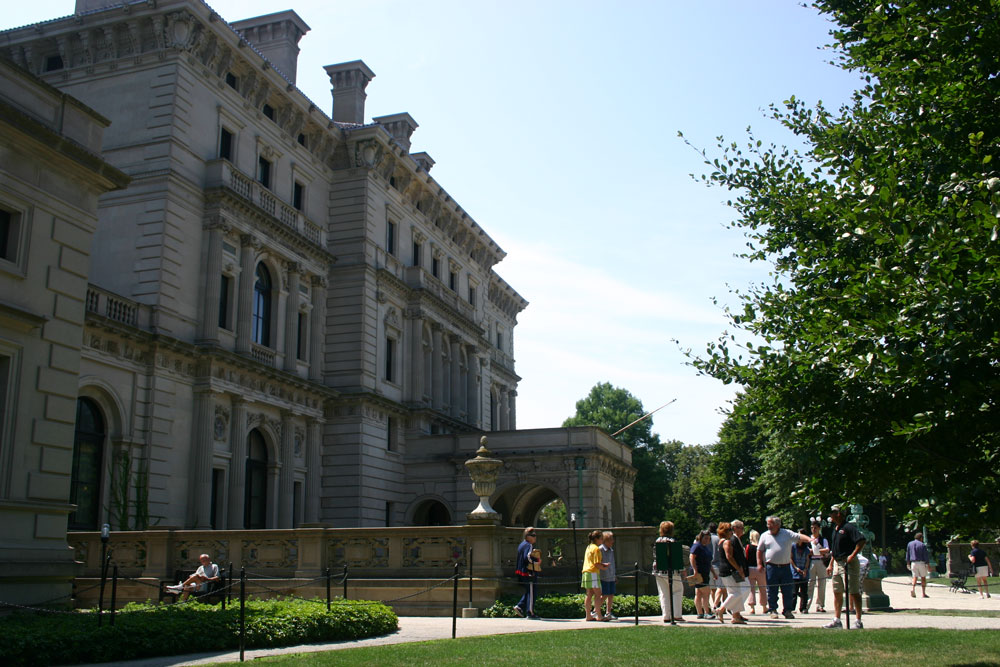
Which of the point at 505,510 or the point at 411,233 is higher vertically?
the point at 411,233

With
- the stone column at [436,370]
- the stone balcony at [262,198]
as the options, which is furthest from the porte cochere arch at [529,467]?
the stone balcony at [262,198]

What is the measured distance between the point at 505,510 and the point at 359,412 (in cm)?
1602

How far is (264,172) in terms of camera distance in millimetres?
38312

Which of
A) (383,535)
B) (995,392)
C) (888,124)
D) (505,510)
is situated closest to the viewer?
(995,392)

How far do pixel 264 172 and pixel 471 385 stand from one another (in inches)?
826

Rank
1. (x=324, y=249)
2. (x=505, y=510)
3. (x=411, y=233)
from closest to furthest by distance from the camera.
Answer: (x=324, y=249)
(x=411, y=233)
(x=505, y=510)

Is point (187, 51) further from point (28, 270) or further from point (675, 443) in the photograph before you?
point (675, 443)

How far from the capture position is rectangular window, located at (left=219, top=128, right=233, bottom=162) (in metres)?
35.5

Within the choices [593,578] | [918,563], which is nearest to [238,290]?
[593,578]

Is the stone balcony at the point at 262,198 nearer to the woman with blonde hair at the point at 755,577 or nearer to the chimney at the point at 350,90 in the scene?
the chimney at the point at 350,90

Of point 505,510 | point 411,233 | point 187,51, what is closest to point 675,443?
point 505,510

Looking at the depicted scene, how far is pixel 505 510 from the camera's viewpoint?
53.8m

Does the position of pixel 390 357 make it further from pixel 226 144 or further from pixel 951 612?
pixel 951 612

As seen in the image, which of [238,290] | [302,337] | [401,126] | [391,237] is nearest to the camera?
[238,290]
